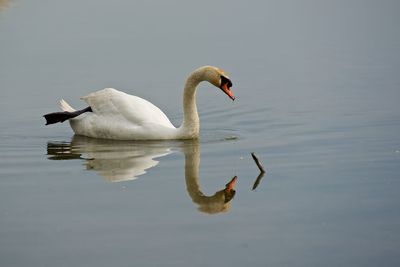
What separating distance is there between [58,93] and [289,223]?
8.05 meters

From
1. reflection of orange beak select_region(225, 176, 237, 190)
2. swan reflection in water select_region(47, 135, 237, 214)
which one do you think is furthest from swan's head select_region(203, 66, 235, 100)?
reflection of orange beak select_region(225, 176, 237, 190)

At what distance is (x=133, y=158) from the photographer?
32.2 ft

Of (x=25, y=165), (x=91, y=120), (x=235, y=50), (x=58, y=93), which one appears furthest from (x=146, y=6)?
(x=25, y=165)

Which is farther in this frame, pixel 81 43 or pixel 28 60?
pixel 81 43

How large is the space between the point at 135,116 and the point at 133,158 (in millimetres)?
1407

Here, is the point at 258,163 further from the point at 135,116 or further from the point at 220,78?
the point at 135,116

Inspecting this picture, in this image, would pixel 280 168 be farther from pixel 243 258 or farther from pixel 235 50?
pixel 235 50

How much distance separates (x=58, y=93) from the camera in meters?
14.3

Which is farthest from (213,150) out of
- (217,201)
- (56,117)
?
(56,117)

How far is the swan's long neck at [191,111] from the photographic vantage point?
11.0 meters

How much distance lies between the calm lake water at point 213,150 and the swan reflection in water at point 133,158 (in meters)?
0.03

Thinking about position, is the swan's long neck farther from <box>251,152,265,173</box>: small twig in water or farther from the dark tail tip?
Answer: the dark tail tip

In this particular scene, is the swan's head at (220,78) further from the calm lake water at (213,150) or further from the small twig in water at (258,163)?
the small twig in water at (258,163)

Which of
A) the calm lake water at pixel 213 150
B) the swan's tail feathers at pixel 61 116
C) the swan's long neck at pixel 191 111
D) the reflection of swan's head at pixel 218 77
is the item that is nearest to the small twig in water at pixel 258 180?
the calm lake water at pixel 213 150
